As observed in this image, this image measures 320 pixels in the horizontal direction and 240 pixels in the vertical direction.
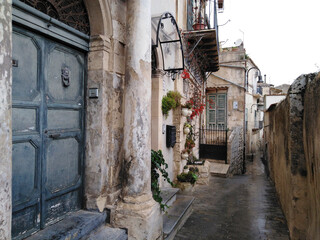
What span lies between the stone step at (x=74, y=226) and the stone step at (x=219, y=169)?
23.1 ft

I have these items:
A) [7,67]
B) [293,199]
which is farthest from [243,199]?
[7,67]

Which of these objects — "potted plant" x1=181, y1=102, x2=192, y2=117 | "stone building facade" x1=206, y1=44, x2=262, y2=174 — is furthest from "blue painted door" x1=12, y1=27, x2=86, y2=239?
"stone building facade" x1=206, y1=44, x2=262, y2=174

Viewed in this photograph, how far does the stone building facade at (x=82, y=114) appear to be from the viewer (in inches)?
89.6

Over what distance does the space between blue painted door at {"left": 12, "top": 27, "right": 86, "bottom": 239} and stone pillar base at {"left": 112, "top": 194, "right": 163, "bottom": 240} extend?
56 centimetres

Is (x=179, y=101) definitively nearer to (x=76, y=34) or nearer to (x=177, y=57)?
(x=177, y=57)

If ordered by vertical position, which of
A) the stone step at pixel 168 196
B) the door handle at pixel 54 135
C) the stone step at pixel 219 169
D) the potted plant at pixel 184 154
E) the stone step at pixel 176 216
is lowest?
the stone step at pixel 219 169

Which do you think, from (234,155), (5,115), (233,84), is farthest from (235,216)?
(233,84)

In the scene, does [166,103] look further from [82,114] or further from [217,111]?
[217,111]

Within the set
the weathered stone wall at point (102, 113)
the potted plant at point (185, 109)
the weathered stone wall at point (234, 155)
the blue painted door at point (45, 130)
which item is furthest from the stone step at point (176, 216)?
the weathered stone wall at point (234, 155)

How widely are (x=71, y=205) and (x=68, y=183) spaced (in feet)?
0.99

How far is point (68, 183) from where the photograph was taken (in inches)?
111

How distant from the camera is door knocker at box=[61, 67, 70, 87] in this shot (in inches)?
107

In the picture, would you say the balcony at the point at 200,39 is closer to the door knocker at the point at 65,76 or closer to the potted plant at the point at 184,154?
the potted plant at the point at 184,154

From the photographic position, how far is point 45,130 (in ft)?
8.14
